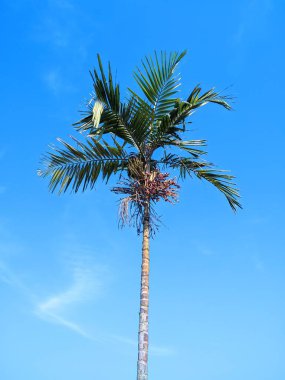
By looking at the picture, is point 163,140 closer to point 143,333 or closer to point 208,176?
point 208,176

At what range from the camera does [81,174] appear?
37.0 ft

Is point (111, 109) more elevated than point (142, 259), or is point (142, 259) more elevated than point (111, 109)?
point (111, 109)

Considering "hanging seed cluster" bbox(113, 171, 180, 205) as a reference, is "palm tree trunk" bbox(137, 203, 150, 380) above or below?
below

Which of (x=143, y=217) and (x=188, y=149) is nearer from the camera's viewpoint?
(x=143, y=217)

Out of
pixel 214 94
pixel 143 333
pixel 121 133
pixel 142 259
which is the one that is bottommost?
pixel 143 333

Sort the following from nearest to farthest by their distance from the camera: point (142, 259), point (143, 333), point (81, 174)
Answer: point (143, 333) → point (142, 259) → point (81, 174)

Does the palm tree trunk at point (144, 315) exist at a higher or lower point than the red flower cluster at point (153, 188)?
lower

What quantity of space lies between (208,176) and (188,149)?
788mm

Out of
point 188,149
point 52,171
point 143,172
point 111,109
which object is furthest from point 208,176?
point 52,171

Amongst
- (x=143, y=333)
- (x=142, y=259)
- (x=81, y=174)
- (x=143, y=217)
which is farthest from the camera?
(x=81, y=174)

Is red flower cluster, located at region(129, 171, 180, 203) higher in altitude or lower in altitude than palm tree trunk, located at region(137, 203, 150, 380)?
higher

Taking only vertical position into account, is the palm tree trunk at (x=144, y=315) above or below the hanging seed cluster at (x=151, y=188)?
below

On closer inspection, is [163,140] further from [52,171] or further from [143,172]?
[52,171]

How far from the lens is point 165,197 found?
1075 centimetres
